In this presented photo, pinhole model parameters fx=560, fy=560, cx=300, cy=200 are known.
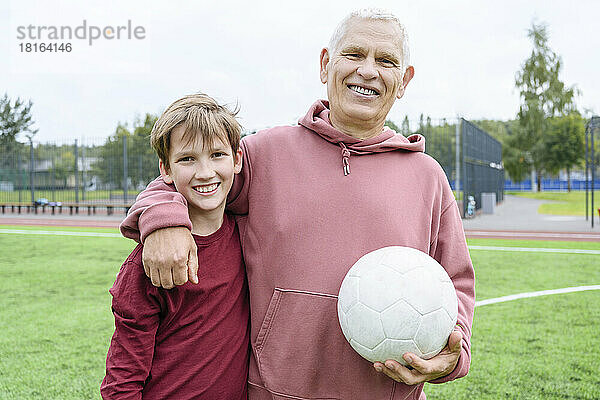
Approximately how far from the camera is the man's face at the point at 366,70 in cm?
204

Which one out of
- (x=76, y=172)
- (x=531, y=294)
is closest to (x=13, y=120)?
(x=76, y=172)

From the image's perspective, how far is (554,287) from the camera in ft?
26.0

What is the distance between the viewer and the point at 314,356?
6.47 ft

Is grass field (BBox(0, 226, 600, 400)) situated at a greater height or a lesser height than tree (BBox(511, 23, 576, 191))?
lesser

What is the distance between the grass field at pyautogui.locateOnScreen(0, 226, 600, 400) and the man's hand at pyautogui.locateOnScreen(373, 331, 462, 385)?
2.70 m

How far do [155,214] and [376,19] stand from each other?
105cm

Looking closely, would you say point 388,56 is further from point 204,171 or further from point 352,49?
point 204,171

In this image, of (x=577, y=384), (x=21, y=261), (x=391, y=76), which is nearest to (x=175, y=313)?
(x=391, y=76)

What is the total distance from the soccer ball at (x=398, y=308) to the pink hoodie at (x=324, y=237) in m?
0.19

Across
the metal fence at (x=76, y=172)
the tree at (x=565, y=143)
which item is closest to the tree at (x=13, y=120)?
the metal fence at (x=76, y=172)

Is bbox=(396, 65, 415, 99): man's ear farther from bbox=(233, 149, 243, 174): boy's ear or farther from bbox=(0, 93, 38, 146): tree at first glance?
bbox=(0, 93, 38, 146): tree

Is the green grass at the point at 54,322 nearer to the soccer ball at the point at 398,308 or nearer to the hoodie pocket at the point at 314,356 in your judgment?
the hoodie pocket at the point at 314,356

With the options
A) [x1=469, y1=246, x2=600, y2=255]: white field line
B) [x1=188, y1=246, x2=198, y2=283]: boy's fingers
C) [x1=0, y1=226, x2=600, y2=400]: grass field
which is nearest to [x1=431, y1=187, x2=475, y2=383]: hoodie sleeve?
[x1=188, y1=246, x2=198, y2=283]: boy's fingers

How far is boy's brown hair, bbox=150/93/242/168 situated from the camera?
1976mm
